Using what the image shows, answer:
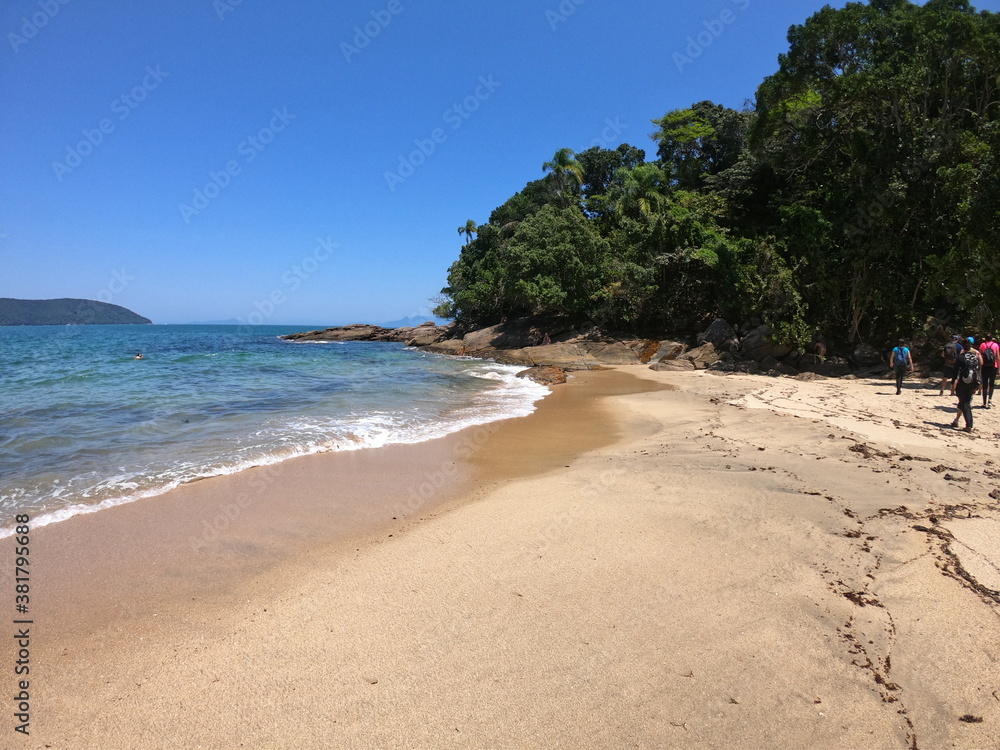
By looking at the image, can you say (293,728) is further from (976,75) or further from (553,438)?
(976,75)

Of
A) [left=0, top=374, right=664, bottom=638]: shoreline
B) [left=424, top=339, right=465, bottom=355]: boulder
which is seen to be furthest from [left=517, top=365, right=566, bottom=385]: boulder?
[left=424, top=339, right=465, bottom=355]: boulder

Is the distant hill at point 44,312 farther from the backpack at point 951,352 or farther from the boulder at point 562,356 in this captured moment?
the backpack at point 951,352

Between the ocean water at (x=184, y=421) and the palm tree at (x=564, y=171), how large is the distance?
2892 centimetres

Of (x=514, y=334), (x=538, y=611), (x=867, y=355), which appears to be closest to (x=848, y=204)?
(x=867, y=355)

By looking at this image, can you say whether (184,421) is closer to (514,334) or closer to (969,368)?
(969,368)

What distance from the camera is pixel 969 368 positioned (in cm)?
881

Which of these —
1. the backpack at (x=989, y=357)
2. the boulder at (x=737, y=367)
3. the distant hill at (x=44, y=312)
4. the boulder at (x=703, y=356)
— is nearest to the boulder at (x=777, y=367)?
the boulder at (x=737, y=367)

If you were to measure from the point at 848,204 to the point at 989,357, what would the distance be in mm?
10287

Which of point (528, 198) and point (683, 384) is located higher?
point (528, 198)

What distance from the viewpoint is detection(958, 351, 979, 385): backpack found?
873cm

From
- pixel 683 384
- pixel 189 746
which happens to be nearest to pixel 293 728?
pixel 189 746

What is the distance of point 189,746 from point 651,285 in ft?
85.1

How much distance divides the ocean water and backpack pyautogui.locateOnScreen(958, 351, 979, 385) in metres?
8.63

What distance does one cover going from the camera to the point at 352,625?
3.60 m
